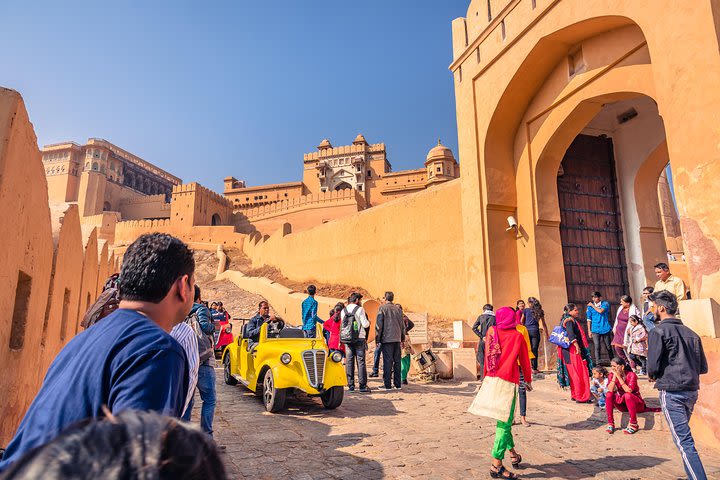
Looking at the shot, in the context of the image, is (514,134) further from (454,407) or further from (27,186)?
(27,186)

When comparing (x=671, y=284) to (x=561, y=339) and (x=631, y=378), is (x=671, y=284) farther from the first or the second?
(x=631, y=378)

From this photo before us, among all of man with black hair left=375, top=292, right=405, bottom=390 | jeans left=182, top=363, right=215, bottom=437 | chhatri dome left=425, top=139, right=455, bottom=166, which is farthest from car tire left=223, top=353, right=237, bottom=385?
chhatri dome left=425, top=139, right=455, bottom=166

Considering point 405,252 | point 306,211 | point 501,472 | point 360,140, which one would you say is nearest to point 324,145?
point 360,140

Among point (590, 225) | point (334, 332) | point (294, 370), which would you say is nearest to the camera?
point (294, 370)

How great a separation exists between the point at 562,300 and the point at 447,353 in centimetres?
312

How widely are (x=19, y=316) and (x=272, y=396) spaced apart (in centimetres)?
311

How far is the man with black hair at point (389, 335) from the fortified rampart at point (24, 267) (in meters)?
4.87

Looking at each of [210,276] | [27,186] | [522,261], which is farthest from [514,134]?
[210,276]

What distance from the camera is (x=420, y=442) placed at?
482 centimetres

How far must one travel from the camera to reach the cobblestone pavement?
3.98 m

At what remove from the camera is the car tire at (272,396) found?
5988 millimetres

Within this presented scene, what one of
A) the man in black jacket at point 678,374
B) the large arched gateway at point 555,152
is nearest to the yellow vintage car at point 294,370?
the man in black jacket at point 678,374

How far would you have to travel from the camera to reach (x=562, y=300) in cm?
1028

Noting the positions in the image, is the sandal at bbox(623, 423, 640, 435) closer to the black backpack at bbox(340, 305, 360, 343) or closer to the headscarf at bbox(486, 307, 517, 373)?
the headscarf at bbox(486, 307, 517, 373)
